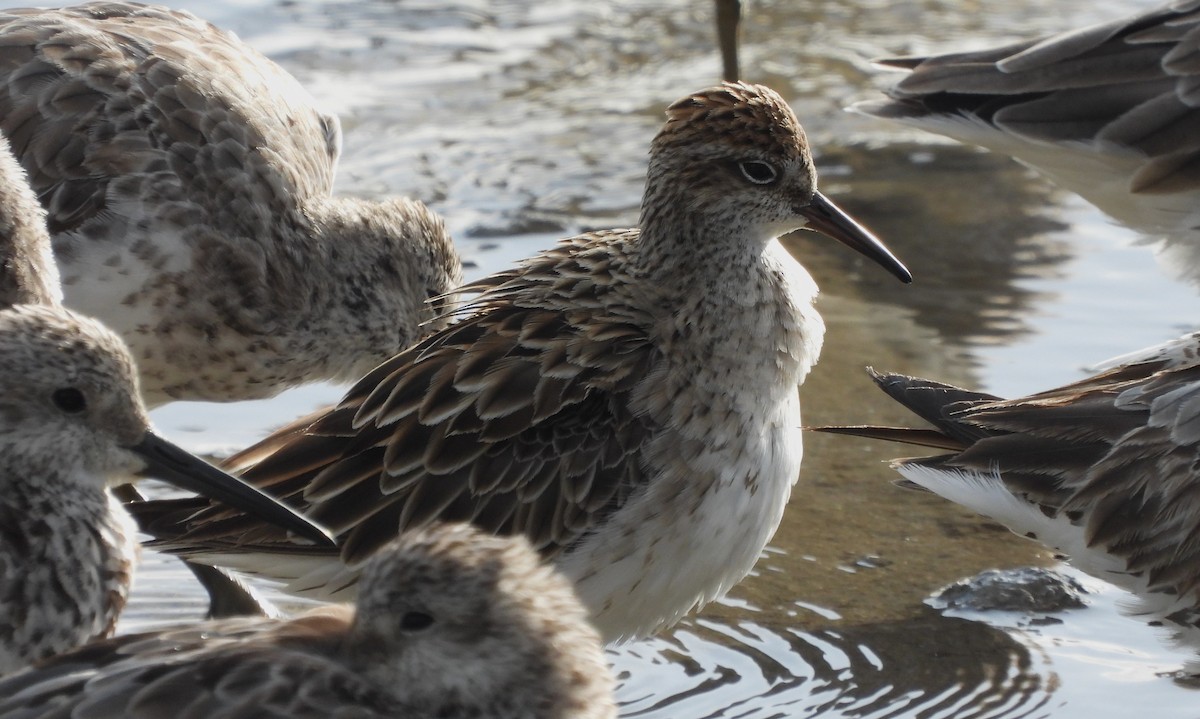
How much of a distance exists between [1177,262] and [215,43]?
3.68 meters

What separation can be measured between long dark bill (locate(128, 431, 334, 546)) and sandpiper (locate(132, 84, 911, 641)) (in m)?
0.41

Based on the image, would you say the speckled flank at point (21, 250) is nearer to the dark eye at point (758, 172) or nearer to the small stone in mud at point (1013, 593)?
the dark eye at point (758, 172)

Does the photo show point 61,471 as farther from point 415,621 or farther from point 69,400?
point 415,621

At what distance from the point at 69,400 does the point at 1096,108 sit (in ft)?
14.1

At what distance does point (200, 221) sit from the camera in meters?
6.47

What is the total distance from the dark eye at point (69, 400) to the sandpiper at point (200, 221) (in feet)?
5.46

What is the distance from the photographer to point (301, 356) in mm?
6688

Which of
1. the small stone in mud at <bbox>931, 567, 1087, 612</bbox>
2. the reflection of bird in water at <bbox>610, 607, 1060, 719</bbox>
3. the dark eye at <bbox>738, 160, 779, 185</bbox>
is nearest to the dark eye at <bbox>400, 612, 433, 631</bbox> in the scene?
the reflection of bird in water at <bbox>610, 607, 1060, 719</bbox>

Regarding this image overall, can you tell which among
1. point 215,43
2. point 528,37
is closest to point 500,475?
→ point 215,43

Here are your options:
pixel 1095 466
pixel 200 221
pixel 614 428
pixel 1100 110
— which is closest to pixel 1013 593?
pixel 1095 466

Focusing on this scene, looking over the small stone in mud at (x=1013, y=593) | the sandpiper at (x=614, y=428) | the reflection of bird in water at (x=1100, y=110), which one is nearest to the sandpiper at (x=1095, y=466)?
the small stone in mud at (x=1013, y=593)

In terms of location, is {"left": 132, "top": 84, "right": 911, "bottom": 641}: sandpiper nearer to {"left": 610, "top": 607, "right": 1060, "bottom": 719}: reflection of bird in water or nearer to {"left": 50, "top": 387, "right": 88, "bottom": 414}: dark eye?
{"left": 610, "top": 607, "right": 1060, "bottom": 719}: reflection of bird in water

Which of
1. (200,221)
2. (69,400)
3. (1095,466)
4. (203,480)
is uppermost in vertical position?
(200,221)

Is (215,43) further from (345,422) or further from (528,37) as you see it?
(528,37)
